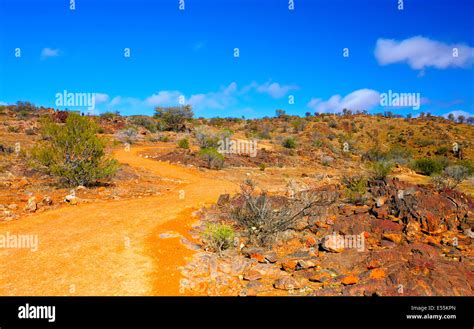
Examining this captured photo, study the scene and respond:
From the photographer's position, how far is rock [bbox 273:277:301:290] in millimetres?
5257

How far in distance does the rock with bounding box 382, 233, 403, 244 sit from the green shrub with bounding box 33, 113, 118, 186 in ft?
33.8

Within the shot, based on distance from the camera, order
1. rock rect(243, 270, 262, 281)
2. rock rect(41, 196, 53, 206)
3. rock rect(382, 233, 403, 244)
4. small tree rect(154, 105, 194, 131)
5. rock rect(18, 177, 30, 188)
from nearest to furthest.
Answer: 1. rock rect(243, 270, 262, 281)
2. rock rect(382, 233, 403, 244)
3. rock rect(41, 196, 53, 206)
4. rock rect(18, 177, 30, 188)
5. small tree rect(154, 105, 194, 131)

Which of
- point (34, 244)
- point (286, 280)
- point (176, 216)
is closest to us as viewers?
point (286, 280)

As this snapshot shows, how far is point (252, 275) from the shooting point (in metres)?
5.79

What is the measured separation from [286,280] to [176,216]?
4913 millimetres

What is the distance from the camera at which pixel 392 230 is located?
7.26 meters

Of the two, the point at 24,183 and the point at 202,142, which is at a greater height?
the point at 202,142

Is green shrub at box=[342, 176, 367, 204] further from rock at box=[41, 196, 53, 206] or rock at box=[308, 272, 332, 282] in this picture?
rock at box=[41, 196, 53, 206]

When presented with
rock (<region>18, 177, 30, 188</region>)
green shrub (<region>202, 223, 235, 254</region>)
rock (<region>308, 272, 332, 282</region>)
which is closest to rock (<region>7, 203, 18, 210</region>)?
rock (<region>18, 177, 30, 188</region>)

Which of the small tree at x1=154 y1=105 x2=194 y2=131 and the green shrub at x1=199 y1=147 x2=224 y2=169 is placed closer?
the green shrub at x1=199 y1=147 x2=224 y2=169

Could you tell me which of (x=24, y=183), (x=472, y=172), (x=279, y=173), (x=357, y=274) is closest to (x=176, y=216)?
(x=357, y=274)
